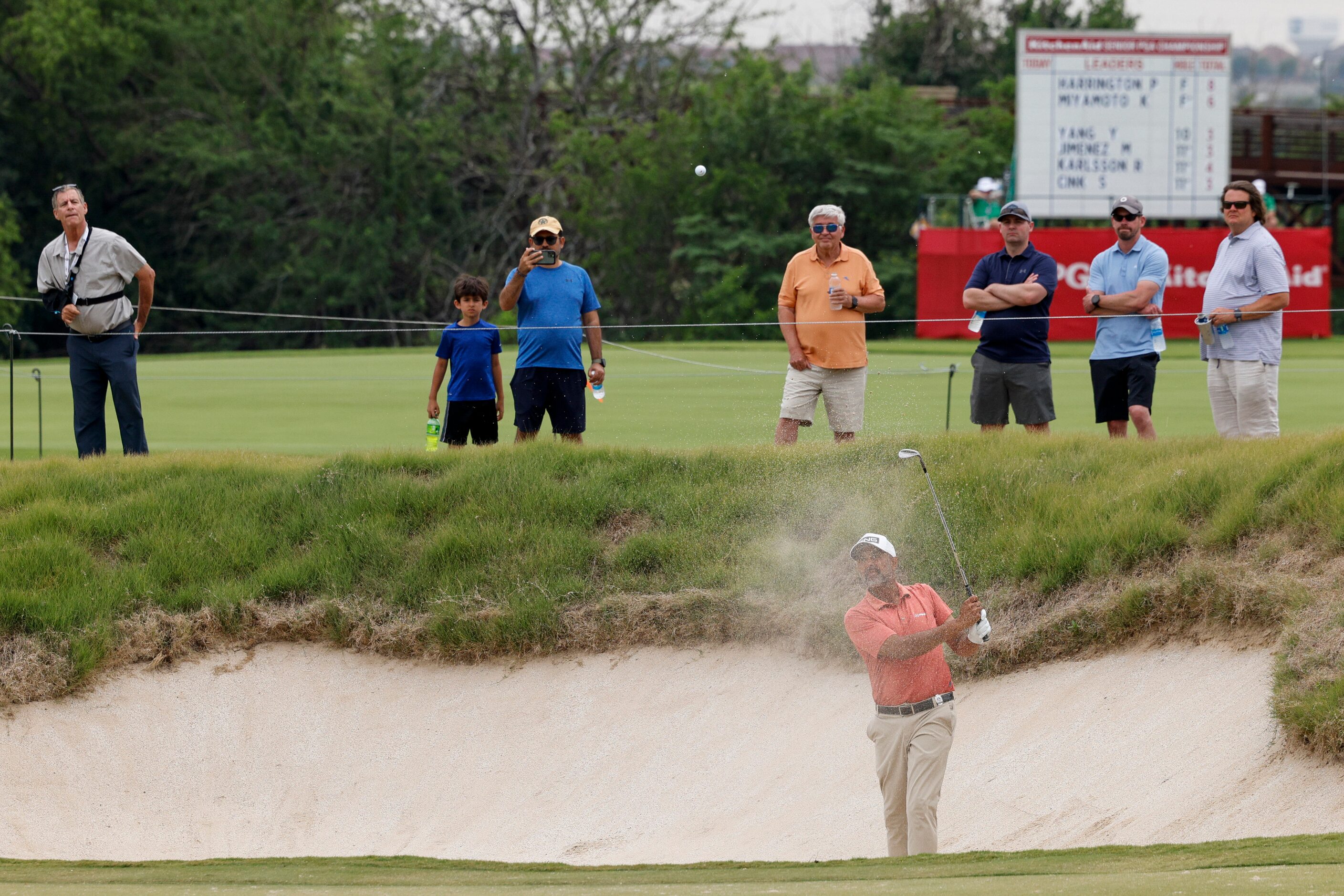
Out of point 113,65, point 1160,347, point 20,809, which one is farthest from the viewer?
point 113,65

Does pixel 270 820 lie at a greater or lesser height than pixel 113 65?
lesser

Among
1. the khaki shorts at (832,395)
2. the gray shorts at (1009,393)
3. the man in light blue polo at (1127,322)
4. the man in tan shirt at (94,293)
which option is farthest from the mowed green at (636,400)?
the man in tan shirt at (94,293)

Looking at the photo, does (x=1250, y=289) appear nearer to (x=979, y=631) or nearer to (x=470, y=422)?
(x=979, y=631)

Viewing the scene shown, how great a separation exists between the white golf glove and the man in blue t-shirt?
3913 millimetres

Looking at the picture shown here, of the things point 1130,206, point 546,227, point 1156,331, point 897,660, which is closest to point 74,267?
point 546,227

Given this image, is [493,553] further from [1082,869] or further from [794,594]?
[1082,869]

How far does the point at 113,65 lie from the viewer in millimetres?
41812

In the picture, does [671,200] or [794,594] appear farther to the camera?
[671,200]

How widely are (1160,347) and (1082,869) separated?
5094mm

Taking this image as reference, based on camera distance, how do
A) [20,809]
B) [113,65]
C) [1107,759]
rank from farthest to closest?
[113,65]
[20,809]
[1107,759]

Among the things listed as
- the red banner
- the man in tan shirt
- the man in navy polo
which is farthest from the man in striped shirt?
the red banner

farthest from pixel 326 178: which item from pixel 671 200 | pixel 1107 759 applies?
pixel 1107 759

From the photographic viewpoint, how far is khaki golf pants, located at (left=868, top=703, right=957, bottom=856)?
6.16 meters

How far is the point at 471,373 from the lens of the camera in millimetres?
9930
